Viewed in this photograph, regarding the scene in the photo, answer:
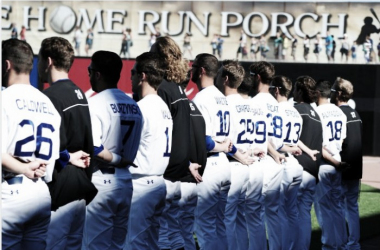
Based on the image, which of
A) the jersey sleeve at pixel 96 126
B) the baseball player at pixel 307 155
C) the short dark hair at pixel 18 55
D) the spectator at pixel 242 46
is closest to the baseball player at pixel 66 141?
the jersey sleeve at pixel 96 126

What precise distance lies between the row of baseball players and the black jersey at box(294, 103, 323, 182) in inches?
0.6

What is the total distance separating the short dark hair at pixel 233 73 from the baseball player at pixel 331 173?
173cm

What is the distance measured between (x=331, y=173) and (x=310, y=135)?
25.5 inches

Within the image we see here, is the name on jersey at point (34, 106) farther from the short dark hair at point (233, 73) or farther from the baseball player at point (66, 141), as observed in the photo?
the short dark hair at point (233, 73)

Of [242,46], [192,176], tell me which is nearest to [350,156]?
[192,176]

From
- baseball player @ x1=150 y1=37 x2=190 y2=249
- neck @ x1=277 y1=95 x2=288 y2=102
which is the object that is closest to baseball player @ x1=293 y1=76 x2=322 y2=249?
neck @ x1=277 y1=95 x2=288 y2=102

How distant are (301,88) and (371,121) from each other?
20.9 metres

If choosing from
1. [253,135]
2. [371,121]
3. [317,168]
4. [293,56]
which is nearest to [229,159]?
[253,135]

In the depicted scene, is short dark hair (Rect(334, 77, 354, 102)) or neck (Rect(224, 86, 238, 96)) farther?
short dark hair (Rect(334, 77, 354, 102))

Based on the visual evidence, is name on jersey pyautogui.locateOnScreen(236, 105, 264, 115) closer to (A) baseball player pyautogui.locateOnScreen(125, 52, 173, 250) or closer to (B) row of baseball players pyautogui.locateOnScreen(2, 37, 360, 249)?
(B) row of baseball players pyautogui.locateOnScreen(2, 37, 360, 249)

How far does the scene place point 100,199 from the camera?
6.34 metres

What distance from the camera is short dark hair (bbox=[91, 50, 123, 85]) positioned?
638 centimetres

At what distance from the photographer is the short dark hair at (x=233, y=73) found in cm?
836

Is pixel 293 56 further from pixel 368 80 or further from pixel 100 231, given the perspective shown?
pixel 100 231
